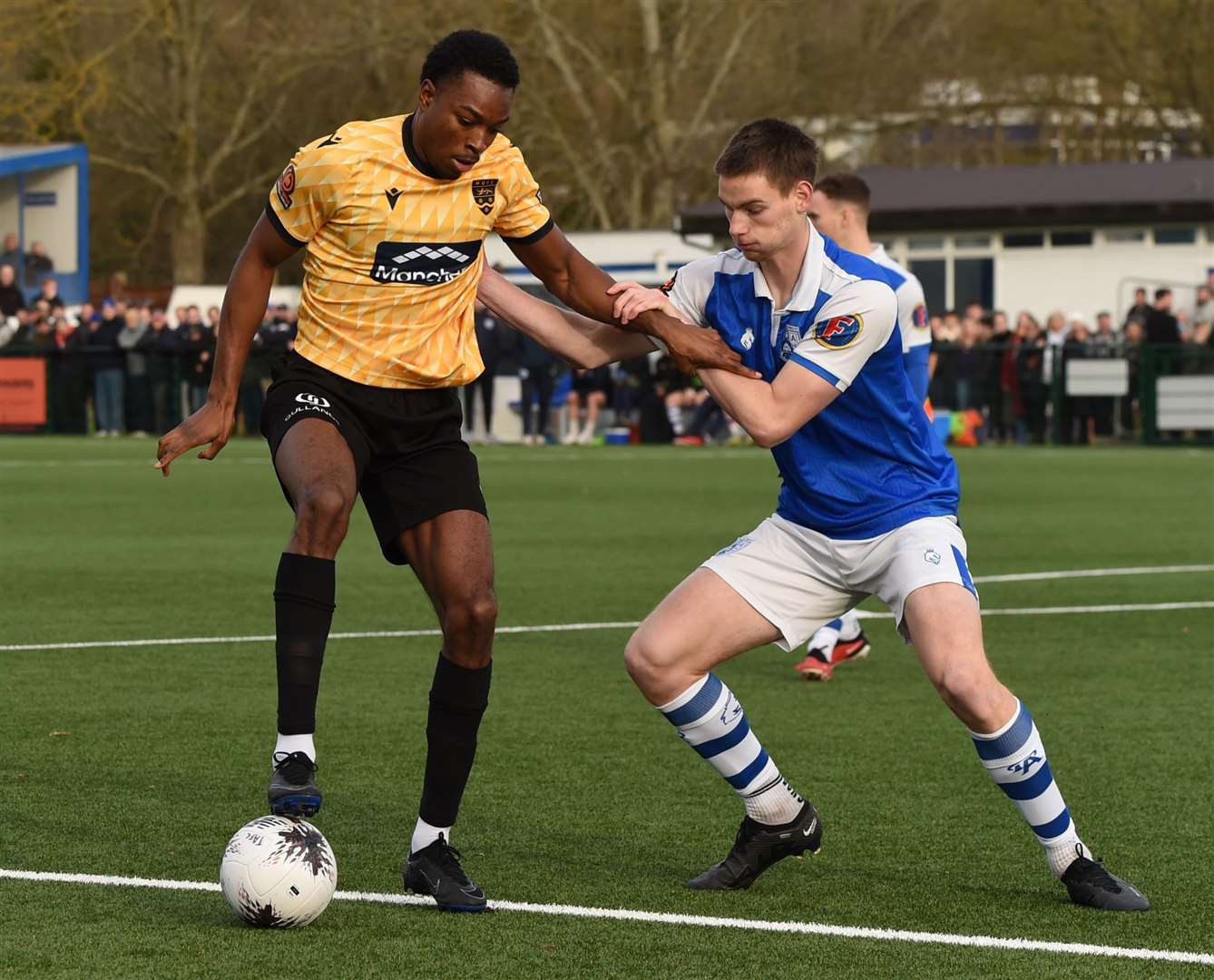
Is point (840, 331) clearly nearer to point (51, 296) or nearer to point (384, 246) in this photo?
point (384, 246)

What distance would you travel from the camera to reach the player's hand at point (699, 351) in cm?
605

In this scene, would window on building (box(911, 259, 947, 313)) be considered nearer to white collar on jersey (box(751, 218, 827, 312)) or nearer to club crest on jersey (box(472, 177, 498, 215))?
white collar on jersey (box(751, 218, 827, 312))

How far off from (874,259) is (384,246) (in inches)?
114

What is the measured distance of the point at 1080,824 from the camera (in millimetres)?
6707

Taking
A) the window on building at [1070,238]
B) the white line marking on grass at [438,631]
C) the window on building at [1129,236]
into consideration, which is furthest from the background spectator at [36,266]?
the white line marking on grass at [438,631]

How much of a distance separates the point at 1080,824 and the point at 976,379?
74.8ft

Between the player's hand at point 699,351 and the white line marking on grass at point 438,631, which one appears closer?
the player's hand at point 699,351

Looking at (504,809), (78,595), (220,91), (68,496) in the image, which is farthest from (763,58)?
(504,809)

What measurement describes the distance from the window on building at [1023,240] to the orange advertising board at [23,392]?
1637 centimetres

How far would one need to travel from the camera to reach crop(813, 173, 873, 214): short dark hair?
9.53 metres

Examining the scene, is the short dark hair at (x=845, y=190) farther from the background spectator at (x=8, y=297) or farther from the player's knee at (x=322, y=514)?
the background spectator at (x=8, y=297)

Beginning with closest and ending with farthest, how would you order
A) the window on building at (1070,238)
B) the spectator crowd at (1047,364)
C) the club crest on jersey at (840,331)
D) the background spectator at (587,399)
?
the club crest on jersey at (840,331) < the spectator crowd at (1047,364) < the background spectator at (587,399) < the window on building at (1070,238)

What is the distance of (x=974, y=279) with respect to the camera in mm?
37375

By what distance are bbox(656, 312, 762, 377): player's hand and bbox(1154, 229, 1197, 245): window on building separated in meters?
30.9
